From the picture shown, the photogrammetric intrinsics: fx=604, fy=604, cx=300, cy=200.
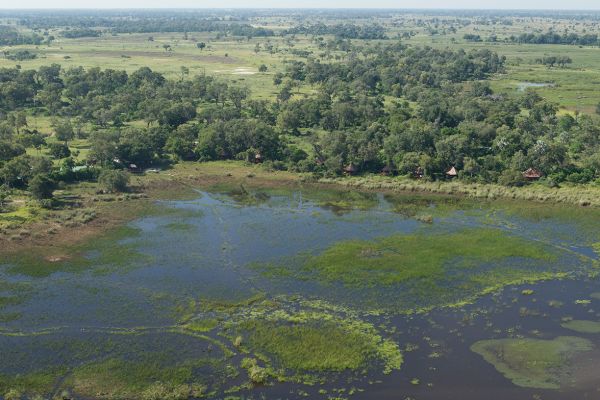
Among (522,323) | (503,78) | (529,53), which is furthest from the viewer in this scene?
(529,53)

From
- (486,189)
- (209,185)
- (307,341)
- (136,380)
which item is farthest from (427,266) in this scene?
(209,185)

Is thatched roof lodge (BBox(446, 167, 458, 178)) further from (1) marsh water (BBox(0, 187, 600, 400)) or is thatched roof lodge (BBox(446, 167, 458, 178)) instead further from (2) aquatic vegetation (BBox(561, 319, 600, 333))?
(2) aquatic vegetation (BBox(561, 319, 600, 333))

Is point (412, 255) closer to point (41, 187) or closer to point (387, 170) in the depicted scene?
point (387, 170)

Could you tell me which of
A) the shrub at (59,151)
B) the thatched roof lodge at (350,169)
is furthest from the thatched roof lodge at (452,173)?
the shrub at (59,151)

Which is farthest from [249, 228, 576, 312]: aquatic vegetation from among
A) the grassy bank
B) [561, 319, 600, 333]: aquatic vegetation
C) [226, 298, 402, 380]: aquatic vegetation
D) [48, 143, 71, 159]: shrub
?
[48, 143, 71, 159]: shrub

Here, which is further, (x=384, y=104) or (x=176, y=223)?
(x=384, y=104)

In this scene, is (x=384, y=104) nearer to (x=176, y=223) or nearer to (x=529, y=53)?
(x=176, y=223)

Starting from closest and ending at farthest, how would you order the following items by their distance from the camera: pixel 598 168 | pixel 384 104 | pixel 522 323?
pixel 522 323, pixel 598 168, pixel 384 104

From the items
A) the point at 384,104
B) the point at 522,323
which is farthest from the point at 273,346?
the point at 384,104
